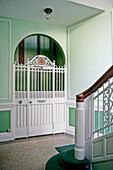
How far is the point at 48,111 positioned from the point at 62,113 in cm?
44

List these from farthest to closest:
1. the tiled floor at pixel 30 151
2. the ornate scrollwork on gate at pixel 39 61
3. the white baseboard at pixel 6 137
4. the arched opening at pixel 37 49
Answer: the arched opening at pixel 37 49
the ornate scrollwork on gate at pixel 39 61
the white baseboard at pixel 6 137
the tiled floor at pixel 30 151

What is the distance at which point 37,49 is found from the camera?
502 centimetres

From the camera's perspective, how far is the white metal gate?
4207mm

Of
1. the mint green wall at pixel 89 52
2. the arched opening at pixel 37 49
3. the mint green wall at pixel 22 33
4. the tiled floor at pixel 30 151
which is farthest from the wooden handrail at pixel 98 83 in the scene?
the arched opening at pixel 37 49

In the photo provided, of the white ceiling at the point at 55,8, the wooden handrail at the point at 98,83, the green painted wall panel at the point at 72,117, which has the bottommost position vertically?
the green painted wall panel at the point at 72,117

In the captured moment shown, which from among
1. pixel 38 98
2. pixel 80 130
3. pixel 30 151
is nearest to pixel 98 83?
pixel 80 130

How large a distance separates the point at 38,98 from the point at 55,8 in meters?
2.22

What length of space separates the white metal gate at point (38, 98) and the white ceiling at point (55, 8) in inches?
42.5

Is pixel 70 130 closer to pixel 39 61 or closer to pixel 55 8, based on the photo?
pixel 39 61

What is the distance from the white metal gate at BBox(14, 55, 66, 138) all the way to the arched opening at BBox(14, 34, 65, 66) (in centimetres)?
40

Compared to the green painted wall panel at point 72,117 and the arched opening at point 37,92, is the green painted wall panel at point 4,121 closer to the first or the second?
the arched opening at point 37,92

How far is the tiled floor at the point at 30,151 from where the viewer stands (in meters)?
2.67

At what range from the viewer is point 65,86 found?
15.8ft

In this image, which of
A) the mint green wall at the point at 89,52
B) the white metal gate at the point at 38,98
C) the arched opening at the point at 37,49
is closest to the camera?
the mint green wall at the point at 89,52
